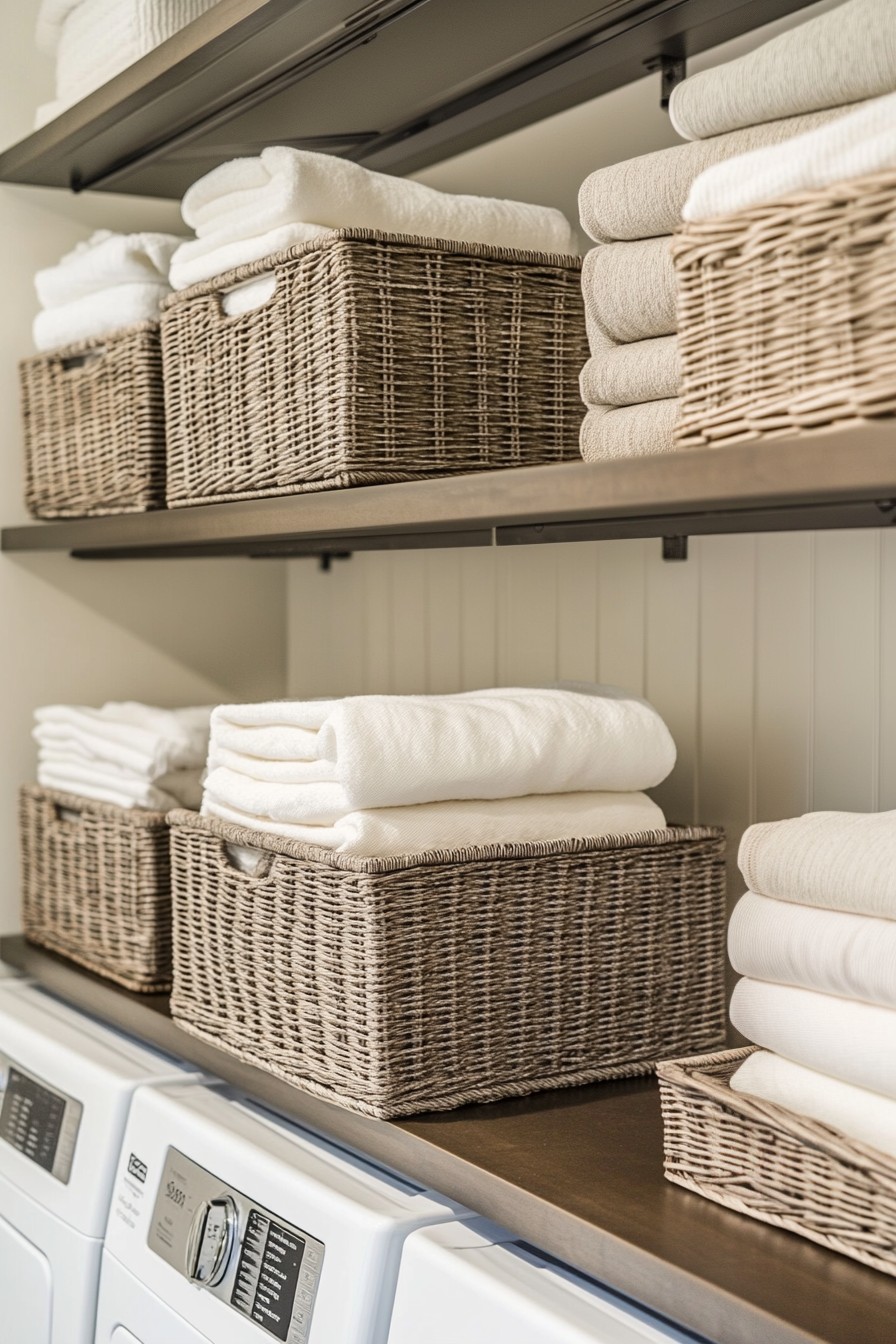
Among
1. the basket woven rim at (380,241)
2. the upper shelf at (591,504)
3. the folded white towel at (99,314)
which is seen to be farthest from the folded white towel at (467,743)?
the folded white towel at (99,314)

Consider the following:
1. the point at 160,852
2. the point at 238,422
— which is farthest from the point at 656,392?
the point at 160,852

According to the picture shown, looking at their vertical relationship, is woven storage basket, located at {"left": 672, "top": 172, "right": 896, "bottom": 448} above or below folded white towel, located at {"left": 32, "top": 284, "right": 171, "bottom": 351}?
below

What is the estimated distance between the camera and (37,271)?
70.6 inches

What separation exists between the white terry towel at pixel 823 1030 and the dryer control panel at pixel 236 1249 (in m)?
0.36

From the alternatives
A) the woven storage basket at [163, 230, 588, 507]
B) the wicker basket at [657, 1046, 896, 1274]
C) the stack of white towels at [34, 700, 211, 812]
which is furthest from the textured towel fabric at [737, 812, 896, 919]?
the stack of white towels at [34, 700, 211, 812]

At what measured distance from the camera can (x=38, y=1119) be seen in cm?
142

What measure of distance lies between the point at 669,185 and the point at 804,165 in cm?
25

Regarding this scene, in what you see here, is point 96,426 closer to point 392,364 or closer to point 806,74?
point 392,364

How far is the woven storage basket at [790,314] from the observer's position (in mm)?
720

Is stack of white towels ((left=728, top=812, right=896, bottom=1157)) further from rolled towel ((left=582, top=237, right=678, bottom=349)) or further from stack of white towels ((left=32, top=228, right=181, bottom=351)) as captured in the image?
stack of white towels ((left=32, top=228, right=181, bottom=351))

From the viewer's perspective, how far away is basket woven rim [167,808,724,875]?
1055 mm

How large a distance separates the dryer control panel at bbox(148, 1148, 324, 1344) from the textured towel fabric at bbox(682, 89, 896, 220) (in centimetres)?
73

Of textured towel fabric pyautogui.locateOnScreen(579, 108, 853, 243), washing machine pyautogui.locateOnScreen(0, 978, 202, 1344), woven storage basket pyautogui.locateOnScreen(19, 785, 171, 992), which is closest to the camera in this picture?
Result: textured towel fabric pyautogui.locateOnScreen(579, 108, 853, 243)

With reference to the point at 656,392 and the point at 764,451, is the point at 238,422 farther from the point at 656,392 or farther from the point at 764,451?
the point at 764,451
